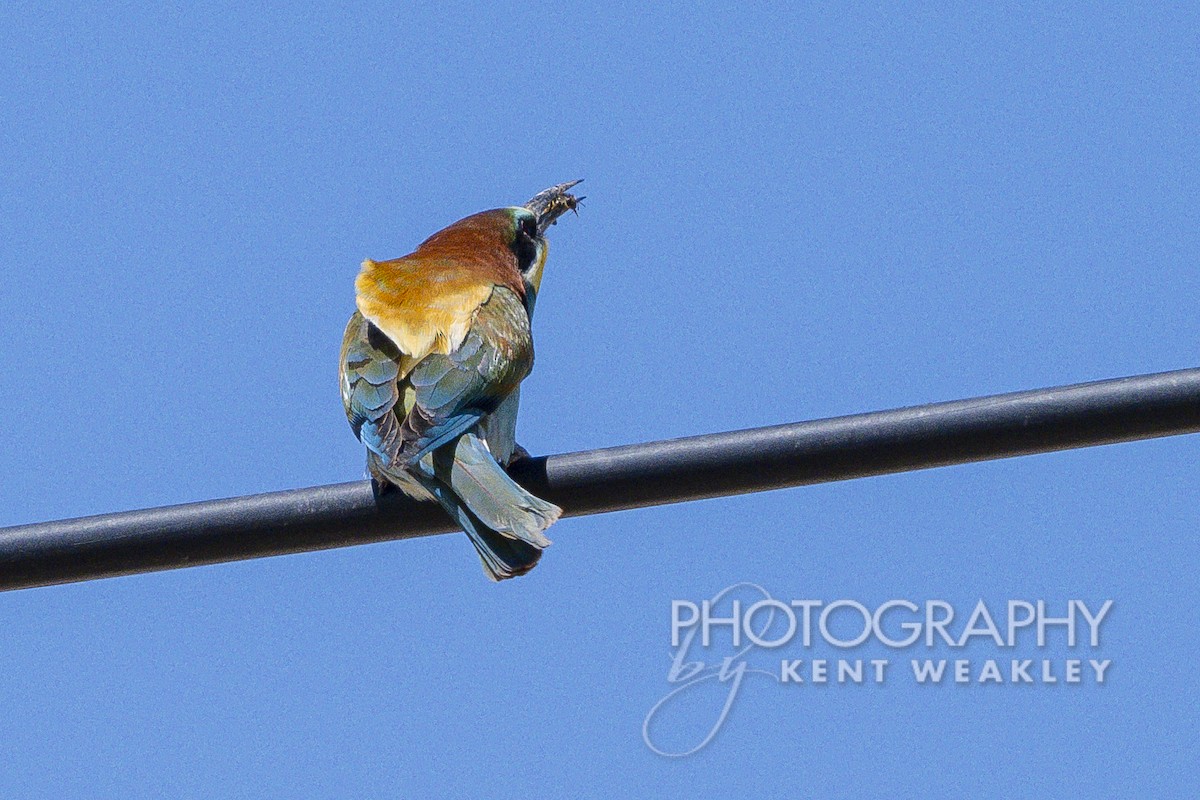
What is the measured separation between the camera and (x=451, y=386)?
377 centimetres

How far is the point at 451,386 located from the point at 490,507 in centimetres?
47

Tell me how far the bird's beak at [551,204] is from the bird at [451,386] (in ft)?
3.03

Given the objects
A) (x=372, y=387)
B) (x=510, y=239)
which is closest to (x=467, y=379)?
(x=372, y=387)

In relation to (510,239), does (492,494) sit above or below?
below

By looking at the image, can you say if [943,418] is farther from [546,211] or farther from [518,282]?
[546,211]

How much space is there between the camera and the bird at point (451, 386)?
3.39 meters

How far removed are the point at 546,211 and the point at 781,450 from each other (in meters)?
3.39

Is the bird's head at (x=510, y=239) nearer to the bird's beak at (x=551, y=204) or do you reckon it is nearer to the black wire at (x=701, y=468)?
the bird's beak at (x=551, y=204)

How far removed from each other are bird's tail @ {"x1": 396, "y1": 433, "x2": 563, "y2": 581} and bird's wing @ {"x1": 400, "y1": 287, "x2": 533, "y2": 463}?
5 centimetres

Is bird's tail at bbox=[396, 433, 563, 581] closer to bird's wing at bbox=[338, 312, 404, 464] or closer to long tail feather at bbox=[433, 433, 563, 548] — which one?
long tail feather at bbox=[433, 433, 563, 548]

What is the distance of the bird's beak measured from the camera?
586cm

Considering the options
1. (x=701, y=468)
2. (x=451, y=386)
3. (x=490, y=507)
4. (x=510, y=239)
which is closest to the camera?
(x=701, y=468)

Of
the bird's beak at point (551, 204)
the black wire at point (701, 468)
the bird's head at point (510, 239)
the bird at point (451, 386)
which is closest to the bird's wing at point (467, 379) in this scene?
the bird at point (451, 386)

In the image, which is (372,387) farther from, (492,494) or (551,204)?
(551,204)
